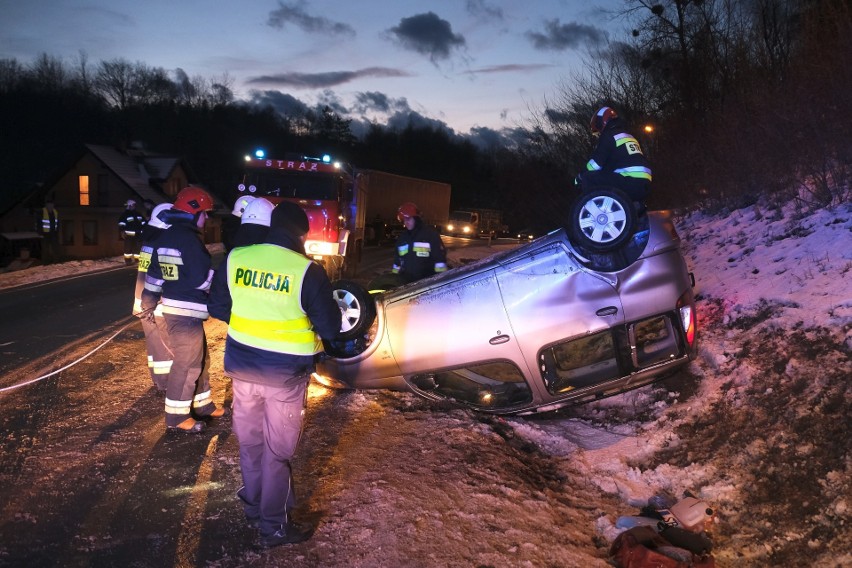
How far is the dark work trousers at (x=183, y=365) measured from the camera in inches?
180

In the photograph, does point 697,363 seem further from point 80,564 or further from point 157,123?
point 157,123

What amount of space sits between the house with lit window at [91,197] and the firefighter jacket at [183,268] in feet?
121

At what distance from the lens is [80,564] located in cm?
302

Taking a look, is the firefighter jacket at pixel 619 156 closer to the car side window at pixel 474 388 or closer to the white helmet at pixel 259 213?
the car side window at pixel 474 388

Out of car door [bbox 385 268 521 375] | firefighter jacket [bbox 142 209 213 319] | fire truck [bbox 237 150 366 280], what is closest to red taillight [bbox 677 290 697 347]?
car door [bbox 385 268 521 375]

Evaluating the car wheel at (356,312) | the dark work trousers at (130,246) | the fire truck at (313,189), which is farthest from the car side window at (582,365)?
the dark work trousers at (130,246)

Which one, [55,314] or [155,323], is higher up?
[155,323]

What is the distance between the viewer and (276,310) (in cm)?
325

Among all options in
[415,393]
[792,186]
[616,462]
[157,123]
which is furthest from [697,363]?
[157,123]

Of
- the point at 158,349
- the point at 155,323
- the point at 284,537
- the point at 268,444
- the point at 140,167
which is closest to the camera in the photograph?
the point at 284,537

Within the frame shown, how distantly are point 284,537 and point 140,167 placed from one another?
146ft

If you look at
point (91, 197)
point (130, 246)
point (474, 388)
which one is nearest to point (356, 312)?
point (474, 388)

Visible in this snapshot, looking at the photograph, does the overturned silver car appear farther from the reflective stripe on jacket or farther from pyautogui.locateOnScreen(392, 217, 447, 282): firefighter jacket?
pyautogui.locateOnScreen(392, 217, 447, 282): firefighter jacket

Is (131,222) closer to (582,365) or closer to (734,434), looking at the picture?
(582,365)
